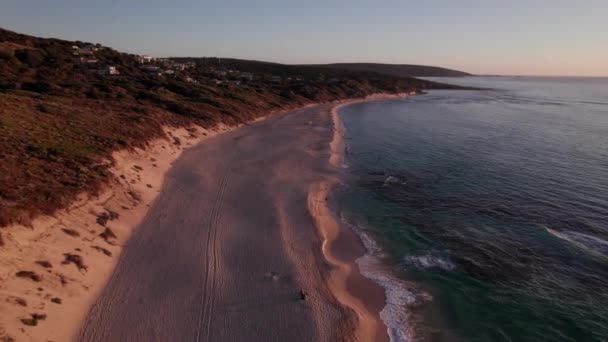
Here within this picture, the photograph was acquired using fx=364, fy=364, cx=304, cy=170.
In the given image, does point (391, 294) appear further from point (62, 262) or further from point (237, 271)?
point (62, 262)

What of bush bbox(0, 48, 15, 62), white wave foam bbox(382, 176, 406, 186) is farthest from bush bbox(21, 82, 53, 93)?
white wave foam bbox(382, 176, 406, 186)

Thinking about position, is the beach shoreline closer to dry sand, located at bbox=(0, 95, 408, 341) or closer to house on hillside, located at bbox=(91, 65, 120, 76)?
dry sand, located at bbox=(0, 95, 408, 341)

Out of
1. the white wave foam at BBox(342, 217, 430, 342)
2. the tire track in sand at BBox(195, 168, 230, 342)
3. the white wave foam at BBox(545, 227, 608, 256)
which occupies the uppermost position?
the white wave foam at BBox(545, 227, 608, 256)

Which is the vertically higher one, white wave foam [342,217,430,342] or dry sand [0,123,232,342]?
dry sand [0,123,232,342]

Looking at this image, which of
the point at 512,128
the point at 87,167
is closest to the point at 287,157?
the point at 87,167

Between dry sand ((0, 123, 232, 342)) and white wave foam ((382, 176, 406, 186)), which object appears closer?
dry sand ((0, 123, 232, 342))

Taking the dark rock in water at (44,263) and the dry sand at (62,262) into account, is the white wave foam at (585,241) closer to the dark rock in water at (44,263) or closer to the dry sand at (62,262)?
the dry sand at (62,262)

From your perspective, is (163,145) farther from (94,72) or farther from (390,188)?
(94,72)
